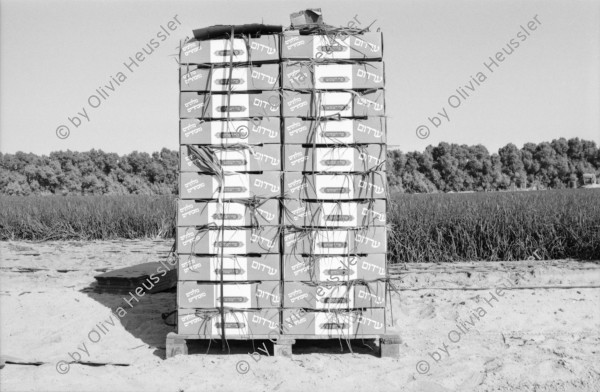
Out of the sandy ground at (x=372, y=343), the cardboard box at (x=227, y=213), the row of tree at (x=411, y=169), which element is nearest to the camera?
the sandy ground at (x=372, y=343)

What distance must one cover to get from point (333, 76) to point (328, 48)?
25 centimetres

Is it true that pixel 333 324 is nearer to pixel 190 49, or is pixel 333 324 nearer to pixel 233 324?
pixel 233 324

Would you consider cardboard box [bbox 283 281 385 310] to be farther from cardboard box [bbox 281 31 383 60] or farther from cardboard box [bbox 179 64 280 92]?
cardboard box [bbox 281 31 383 60]

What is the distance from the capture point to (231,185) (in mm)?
4500

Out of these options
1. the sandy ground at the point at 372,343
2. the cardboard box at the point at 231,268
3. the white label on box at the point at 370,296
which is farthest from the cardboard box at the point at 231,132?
the sandy ground at the point at 372,343

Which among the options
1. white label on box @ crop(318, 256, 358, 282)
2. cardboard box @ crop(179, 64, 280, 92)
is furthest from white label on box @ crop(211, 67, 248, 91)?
white label on box @ crop(318, 256, 358, 282)

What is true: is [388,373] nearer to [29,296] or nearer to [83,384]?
[83,384]

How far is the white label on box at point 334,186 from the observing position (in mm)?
4469

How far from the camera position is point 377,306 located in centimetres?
451

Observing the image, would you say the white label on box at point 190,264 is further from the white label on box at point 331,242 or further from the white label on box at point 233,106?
the white label on box at point 233,106

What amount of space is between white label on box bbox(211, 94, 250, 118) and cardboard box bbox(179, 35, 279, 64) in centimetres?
32

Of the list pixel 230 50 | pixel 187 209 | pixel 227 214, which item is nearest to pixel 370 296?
pixel 227 214

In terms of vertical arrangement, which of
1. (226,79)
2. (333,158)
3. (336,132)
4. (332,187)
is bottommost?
(332,187)

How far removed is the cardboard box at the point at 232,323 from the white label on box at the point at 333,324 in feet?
1.17
